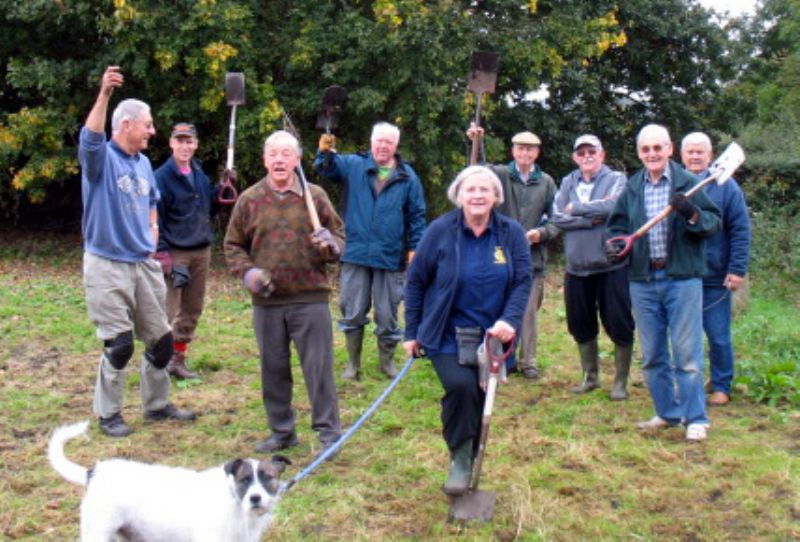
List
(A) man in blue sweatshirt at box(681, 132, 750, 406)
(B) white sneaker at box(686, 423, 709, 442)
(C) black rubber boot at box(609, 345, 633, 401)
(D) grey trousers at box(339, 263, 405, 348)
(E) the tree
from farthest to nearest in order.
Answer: (E) the tree → (D) grey trousers at box(339, 263, 405, 348) → (C) black rubber boot at box(609, 345, 633, 401) → (A) man in blue sweatshirt at box(681, 132, 750, 406) → (B) white sneaker at box(686, 423, 709, 442)

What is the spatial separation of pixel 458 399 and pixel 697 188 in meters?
2.36

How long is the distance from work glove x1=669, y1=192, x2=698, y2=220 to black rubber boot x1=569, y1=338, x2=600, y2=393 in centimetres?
188

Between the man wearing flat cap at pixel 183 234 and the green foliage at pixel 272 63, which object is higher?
the green foliage at pixel 272 63

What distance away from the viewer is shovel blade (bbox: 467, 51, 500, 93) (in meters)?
7.35

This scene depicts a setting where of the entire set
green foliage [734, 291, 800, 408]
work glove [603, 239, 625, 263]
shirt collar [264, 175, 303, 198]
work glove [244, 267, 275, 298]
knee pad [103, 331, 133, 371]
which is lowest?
green foliage [734, 291, 800, 408]

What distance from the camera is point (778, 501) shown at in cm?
463

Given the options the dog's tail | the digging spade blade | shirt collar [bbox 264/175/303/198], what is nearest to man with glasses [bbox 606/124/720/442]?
shirt collar [bbox 264/175/303/198]

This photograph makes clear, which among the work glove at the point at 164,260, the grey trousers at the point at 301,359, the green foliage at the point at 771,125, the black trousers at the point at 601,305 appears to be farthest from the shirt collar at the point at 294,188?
the green foliage at the point at 771,125

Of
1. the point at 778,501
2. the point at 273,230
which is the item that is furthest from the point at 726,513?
the point at 273,230

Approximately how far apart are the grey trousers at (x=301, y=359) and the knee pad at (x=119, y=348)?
859mm

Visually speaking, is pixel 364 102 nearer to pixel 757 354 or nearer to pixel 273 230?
pixel 757 354

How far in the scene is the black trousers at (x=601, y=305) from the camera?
263 inches

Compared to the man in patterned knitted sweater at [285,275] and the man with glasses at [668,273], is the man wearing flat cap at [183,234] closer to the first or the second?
the man in patterned knitted sweater at [285,275]

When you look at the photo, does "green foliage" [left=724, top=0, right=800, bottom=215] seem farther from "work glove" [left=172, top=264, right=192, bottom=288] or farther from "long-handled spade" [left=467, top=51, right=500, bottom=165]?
"work glove" [left=172, top=264, right=192, bottom=288]
